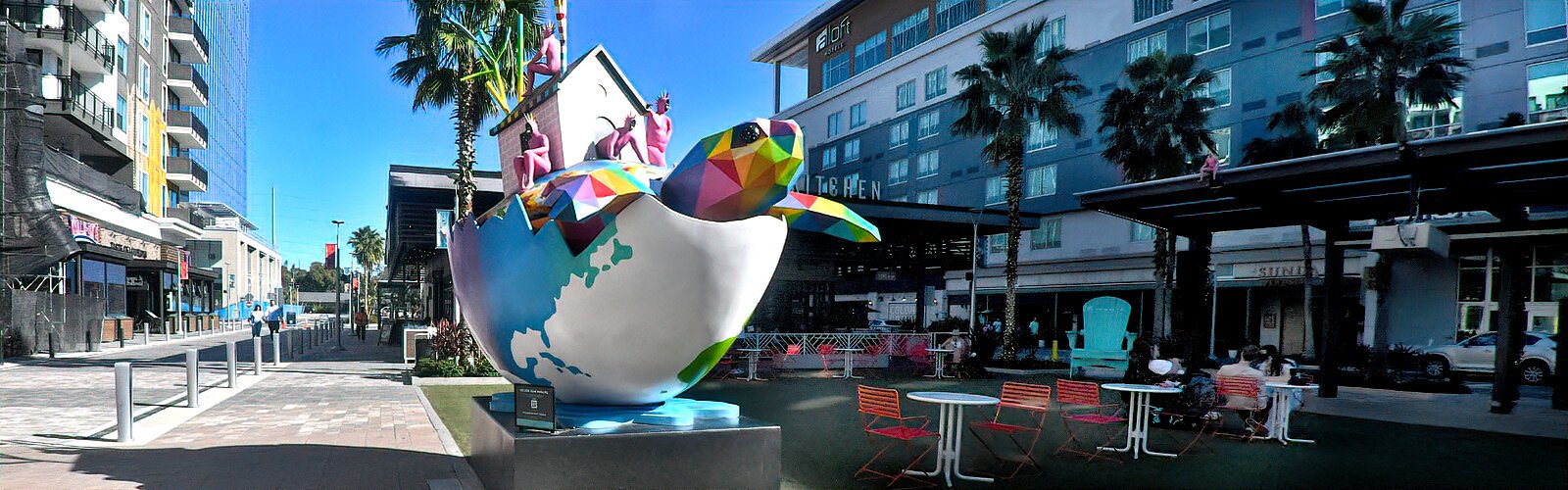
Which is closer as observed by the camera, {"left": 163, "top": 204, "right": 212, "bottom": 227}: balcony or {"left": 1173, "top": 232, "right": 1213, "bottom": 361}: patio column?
{"left": 1173, "top": 232, "right": 1213, "bottom": 361}: patio column

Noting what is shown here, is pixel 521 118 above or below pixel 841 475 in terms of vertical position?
above

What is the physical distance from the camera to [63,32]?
29.8m

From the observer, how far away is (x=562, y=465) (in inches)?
245

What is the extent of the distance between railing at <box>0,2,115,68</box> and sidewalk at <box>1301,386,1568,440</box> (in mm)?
35875

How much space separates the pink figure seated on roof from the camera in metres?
7.65

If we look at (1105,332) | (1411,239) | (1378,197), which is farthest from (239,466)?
(1105,332)

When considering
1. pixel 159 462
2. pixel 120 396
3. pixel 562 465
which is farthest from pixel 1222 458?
pixel 120 396

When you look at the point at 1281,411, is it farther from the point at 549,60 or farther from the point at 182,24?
the point at 182,24

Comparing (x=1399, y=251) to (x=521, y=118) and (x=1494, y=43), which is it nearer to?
(x=521, y=118)

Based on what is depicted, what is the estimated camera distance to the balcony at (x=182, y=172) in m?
46.4

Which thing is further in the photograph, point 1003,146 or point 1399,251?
point 1003,146

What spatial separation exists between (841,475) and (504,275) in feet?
10.8

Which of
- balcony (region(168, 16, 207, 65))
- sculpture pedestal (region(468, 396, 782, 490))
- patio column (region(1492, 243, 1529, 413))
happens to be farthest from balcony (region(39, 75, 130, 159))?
patio column (region(1492, 243, 1529, 413))

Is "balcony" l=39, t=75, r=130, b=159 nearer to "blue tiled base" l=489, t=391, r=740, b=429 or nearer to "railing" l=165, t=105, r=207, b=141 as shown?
"railing" l=165, t=105, r=207, b=141
